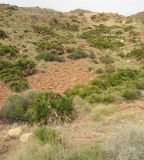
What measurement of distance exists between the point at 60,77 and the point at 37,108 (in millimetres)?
8056

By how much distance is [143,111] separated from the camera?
12.2m

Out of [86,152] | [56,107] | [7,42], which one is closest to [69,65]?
[7,42]

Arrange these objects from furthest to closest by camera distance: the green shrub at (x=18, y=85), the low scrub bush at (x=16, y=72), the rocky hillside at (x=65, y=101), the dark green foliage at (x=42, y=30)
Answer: the dark green foliage at (x=42, y=30)
the low scrub bush at (x=16, y=72)
the green shrub at (x=18, y=85)
the rocky hillside at (x=65, y=101)

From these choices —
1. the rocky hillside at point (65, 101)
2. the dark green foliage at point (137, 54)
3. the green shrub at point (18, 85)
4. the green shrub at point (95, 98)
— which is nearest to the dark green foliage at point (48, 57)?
the rocky hillside at point (65, 101)

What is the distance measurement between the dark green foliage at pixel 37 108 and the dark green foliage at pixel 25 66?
24.5 ft

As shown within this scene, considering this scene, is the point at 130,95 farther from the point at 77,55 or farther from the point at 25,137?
the point at 77,55

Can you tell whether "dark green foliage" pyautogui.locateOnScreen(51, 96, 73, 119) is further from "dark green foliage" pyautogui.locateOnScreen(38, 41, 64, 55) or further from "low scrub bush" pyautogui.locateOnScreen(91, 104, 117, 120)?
"dark green foliage" pyautogui.locateOnScreen(38, 41, 64, 55)

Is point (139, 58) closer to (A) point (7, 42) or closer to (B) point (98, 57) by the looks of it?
(B) point (98, 57)

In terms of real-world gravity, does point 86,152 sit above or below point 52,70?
above

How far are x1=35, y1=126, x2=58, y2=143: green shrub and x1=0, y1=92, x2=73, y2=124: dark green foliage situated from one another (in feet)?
8.13

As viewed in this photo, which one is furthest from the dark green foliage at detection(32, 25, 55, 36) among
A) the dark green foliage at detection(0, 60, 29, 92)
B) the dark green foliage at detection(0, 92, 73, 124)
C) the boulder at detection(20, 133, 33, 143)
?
the boulder at detection(20, 133, 33, 143)

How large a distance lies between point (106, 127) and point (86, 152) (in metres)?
2.69

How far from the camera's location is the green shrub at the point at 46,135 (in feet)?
26.9

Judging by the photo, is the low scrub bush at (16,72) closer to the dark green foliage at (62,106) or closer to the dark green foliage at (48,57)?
the dark green foliage at (48,57)
